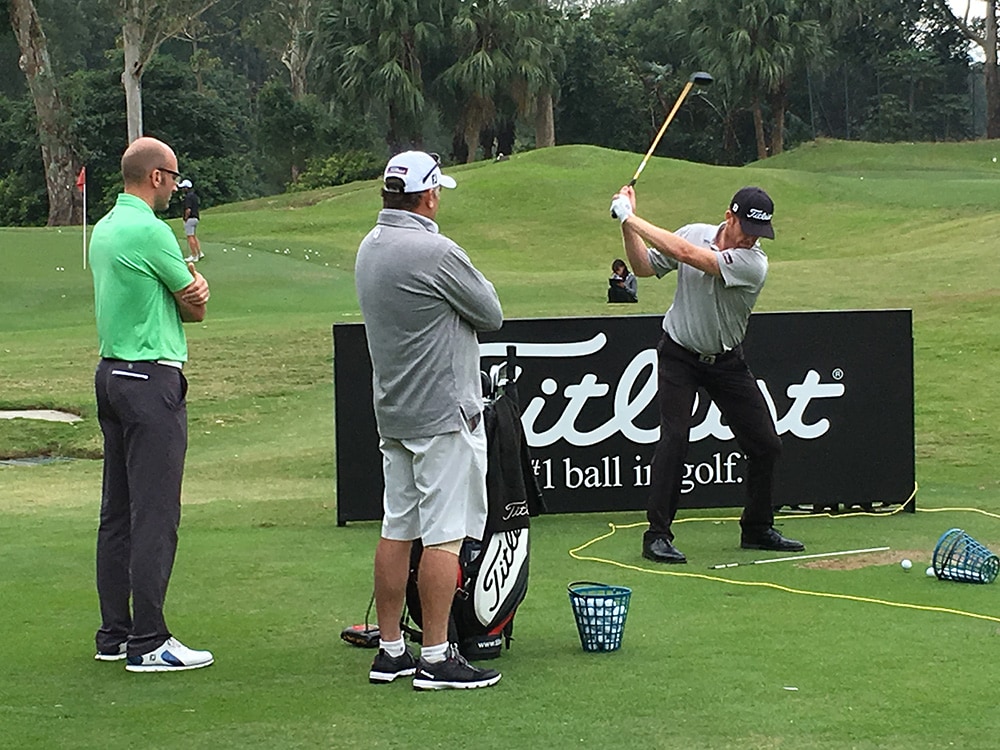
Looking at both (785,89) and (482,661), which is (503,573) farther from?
(785,89)

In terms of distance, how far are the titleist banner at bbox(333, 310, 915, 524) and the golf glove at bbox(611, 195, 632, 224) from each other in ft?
6.82

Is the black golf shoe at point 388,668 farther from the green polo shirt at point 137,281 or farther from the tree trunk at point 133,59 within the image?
the tree trunk at point 133,59

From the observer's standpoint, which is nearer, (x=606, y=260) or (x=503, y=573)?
(x=503, y=573)

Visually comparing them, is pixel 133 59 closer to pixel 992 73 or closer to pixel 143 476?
pixel 992 73

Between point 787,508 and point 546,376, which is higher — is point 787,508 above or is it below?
below

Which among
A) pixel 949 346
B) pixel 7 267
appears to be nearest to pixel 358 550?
pixel 949 346

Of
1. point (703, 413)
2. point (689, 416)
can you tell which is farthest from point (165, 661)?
point (703, 413)

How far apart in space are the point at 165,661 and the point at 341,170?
50184 mm

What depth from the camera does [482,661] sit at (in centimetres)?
565

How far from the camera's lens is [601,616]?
18.4 feet

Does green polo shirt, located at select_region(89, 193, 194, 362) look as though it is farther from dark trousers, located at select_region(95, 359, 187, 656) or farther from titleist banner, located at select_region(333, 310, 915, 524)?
titleist banner, located at select_region(333, 310, 915, 524)

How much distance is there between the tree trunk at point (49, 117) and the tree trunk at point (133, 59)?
227 cm

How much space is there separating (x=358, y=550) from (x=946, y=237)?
2629 cm

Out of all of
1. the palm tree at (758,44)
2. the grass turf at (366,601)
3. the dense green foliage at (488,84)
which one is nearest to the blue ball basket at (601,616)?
the grass turf at (366,601)
